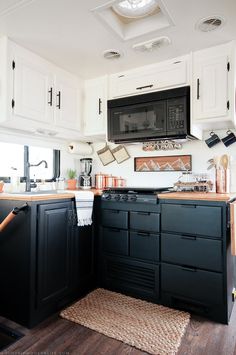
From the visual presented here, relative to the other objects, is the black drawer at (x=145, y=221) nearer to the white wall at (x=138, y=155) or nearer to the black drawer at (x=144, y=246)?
the black drawer at (x=144, y=246)

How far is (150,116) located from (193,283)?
154 cm

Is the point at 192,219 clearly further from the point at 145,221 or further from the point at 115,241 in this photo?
the point at 115,241

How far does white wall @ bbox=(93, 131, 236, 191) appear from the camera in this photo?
248cm

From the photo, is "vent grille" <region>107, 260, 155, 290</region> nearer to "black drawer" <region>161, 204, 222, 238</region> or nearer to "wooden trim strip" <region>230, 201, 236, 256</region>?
"black drawer" <region>161, 204, 222, 238</region>

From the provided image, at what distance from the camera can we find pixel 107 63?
96.5 inches

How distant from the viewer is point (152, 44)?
2.11 m

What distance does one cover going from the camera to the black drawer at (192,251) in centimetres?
182

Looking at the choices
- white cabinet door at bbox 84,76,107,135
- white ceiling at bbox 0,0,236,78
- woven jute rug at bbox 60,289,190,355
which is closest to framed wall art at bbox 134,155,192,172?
white cabinet door at bbox 84,76,107,135

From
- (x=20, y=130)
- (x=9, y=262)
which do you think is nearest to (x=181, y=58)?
(x=20, y=130)

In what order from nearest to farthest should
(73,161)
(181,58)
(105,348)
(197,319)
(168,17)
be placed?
1. (105,348)
2. (168,17)
3. (197,319)
4. (181,58)
5. (73,161)

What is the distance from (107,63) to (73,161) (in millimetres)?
1256

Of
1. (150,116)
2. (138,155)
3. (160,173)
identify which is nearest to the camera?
(150,116)

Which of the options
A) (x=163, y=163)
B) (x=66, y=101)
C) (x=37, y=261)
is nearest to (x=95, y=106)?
(x=66, y=101)

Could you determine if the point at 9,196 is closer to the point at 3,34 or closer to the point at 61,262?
the point at 61,262
